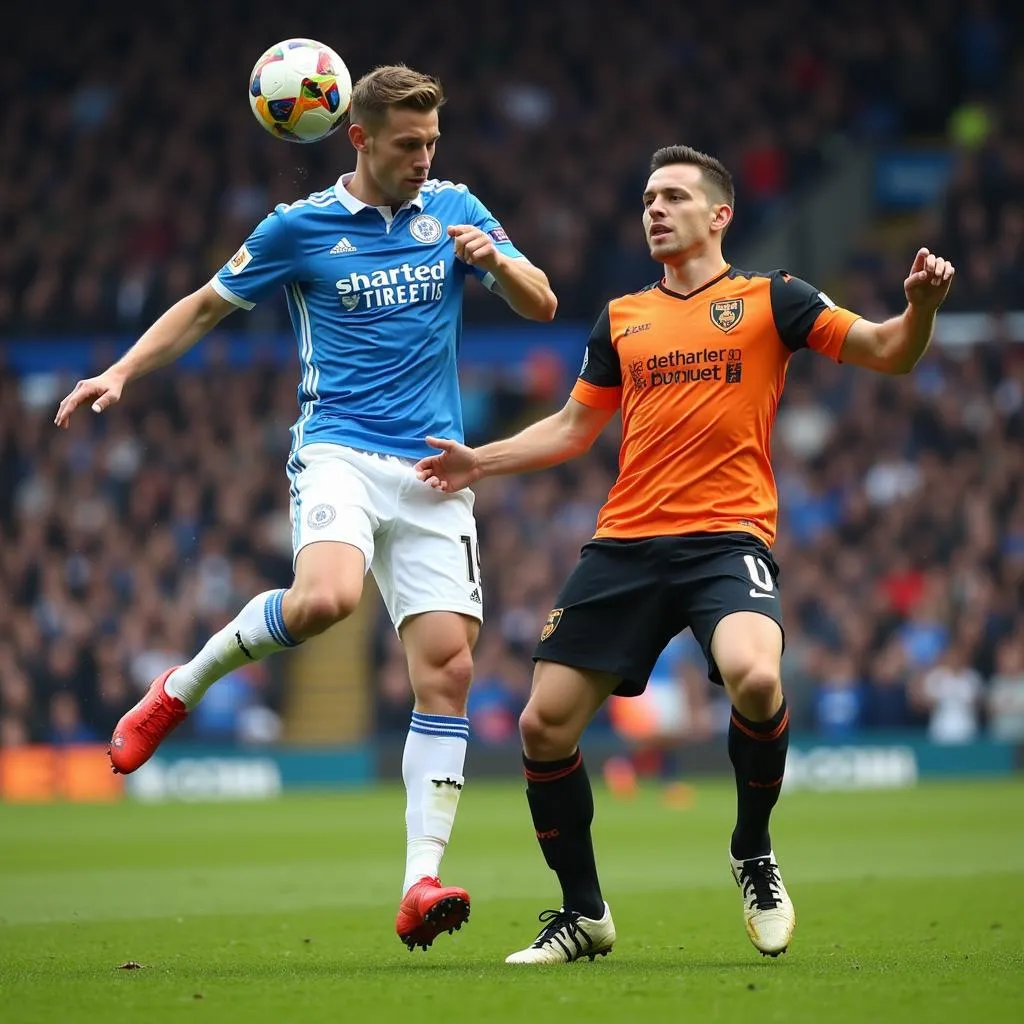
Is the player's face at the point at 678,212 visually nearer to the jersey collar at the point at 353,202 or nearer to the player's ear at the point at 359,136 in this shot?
the jersey collar at the point at 353,202

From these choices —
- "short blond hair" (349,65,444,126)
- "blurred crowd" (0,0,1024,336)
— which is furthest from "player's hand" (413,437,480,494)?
"blurred crowd" (0,0,1024,336)

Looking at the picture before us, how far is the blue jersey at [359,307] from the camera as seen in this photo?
6895mm

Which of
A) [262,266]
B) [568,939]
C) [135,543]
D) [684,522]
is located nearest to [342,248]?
[262,266]

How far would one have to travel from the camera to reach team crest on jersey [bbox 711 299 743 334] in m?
6.66

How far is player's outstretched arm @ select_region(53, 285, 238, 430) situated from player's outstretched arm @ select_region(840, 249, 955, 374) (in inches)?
90.2

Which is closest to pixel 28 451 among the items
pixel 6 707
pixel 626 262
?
pixel 6 707

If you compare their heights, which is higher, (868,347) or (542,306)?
(542,306)

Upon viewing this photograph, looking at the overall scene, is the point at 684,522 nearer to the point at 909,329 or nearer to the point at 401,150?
the point at 909,329

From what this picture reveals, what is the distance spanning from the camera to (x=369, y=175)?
22.8 feet

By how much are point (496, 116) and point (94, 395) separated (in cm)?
2074

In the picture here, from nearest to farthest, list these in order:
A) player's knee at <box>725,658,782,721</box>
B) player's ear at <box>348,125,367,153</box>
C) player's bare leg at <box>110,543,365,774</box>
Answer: player's knee at <box>725,658,782,721</box> → player's bare leg at <box>110,543,365,774</box> → player's ear at <box>348,125,367,153</box>

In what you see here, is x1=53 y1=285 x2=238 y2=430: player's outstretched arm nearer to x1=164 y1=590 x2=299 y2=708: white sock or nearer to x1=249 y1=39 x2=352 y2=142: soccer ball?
x1=249 y1=39 x2=352 y2=142: soccer ball

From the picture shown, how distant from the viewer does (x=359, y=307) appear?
691 centimetres

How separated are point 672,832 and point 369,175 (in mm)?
8484
